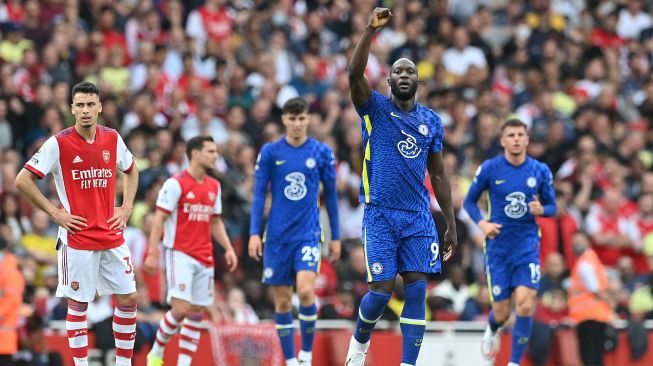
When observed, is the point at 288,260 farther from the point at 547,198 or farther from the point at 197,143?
the point at 547,198

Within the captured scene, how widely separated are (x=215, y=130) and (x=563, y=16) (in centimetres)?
1025

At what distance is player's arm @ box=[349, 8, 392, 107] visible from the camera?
11273mm

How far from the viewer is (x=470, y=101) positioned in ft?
80.4

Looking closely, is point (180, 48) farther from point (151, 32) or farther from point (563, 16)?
point (563, 16)

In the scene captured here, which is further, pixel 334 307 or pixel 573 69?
pixel 573 69

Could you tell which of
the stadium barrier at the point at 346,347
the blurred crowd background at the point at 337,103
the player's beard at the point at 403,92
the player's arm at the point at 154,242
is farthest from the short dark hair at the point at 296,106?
the stadium barrier at the point at 346,347

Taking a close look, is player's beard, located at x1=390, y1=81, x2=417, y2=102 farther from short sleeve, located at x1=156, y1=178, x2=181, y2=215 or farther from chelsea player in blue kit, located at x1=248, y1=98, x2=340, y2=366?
short sleeve, located at x1=156, y1=178, x2=181, y2=215

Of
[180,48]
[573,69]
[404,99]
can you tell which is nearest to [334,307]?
[180,48]

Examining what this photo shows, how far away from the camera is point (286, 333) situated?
15.0 m

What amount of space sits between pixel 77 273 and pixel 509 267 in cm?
550

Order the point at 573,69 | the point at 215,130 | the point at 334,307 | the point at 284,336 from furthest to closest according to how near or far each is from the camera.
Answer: the point at 573,69
the point at 215,130
the point at 334,307
the point at 284,336

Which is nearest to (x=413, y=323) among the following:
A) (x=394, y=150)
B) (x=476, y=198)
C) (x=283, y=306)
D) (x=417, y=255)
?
(x=417, y=255)

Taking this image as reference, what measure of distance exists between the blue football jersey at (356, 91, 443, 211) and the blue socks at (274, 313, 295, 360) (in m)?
3.11

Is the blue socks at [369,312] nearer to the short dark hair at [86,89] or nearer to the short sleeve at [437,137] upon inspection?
the short sleeve at [437,137]
